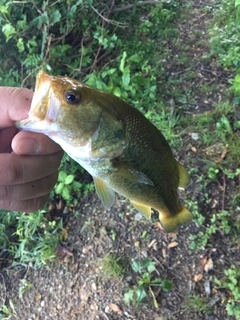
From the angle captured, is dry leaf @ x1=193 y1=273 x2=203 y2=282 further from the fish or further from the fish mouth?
the fish mouth

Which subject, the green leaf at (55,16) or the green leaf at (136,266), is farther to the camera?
the green leaf at (55,16)

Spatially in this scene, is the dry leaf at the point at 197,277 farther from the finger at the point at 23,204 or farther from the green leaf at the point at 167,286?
the finger at the point at 23,204

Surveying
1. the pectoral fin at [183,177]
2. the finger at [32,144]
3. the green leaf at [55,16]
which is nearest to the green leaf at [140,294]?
the pectoral fin at [183,177]

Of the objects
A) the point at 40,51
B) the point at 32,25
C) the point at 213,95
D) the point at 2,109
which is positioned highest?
the point at 2,109

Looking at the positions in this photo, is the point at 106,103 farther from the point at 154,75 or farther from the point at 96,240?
the point at 154,75

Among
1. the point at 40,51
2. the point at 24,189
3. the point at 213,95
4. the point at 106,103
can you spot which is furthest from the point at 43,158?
the point at 40,51

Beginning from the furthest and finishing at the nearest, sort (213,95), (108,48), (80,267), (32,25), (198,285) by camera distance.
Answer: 1. (108,48)
2. (32,25)
3. (213,95)
4. (80,267)
5. (198,285)
